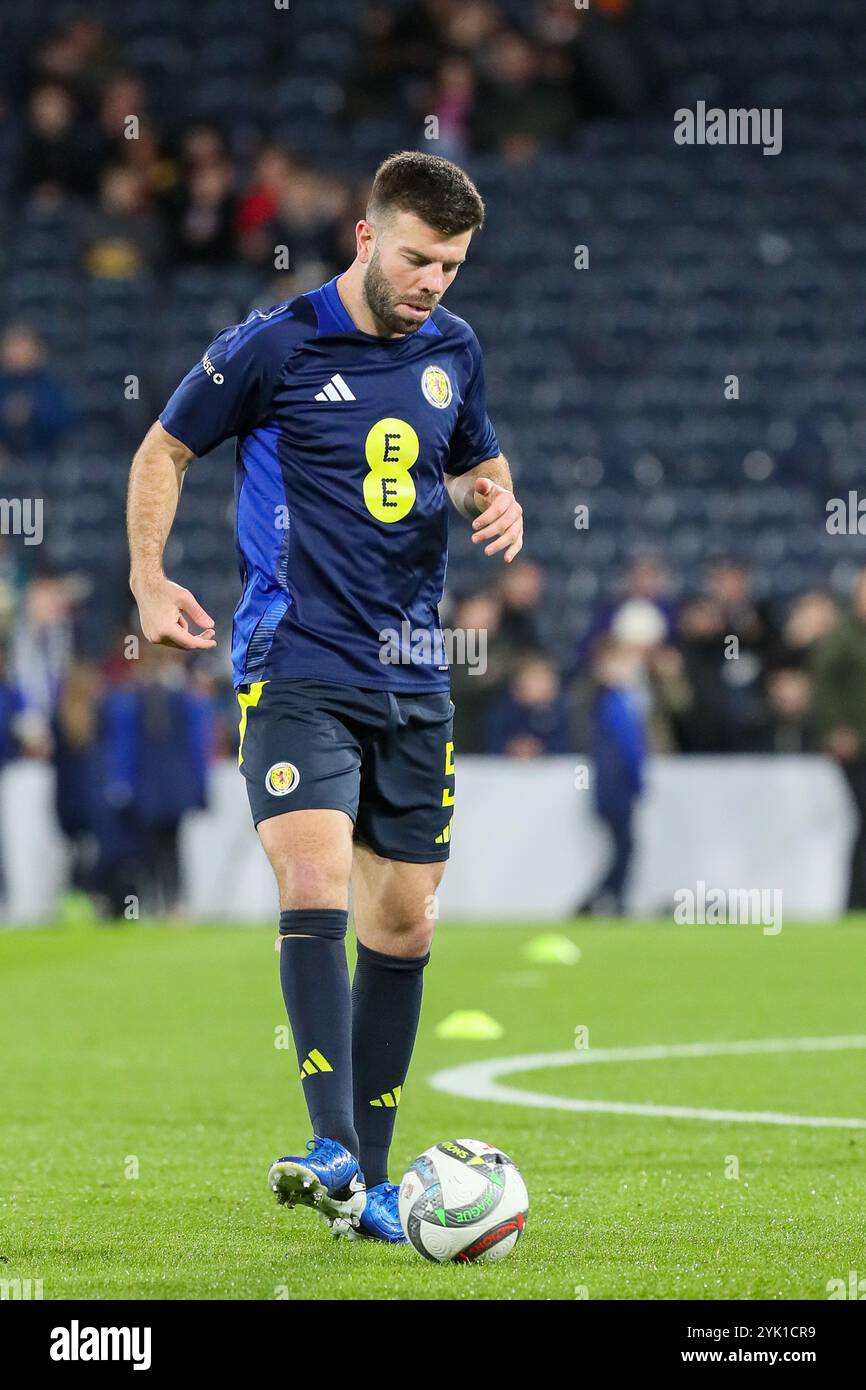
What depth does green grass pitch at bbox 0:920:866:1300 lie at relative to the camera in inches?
179

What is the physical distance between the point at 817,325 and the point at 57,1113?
16224mm

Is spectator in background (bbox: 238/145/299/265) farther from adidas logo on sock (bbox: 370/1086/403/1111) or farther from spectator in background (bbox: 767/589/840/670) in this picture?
adidas logo on sock (bbox: 370/1086/403/1111)

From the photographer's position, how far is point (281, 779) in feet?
16.4

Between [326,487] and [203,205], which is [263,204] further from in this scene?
[326,487]

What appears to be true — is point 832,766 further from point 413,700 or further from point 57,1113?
point 413,700

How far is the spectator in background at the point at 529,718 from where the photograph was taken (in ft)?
57.0

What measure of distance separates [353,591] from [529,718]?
481 inches

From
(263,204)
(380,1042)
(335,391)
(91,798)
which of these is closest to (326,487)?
(335,391)

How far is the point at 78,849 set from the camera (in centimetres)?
1747

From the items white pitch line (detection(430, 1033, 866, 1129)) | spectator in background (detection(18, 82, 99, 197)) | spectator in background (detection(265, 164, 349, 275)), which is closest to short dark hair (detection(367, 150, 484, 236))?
white pitch line (detection(430, 1033, 866, 1129))

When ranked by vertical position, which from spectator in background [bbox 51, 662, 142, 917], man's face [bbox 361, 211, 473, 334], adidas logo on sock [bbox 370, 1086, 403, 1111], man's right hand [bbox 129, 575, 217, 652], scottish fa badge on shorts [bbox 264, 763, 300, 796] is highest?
man's face [bbox 361, 211, 473, 334]

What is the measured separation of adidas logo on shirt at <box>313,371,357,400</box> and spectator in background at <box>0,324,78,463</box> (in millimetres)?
15877

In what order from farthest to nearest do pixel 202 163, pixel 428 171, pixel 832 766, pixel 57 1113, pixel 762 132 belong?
pixel 762 132 < pixel 202 163 < pixel 832 766 < pixel 57 1113 < pixel 428 171

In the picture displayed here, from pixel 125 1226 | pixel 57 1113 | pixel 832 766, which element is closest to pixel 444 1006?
pixel 57 1113
